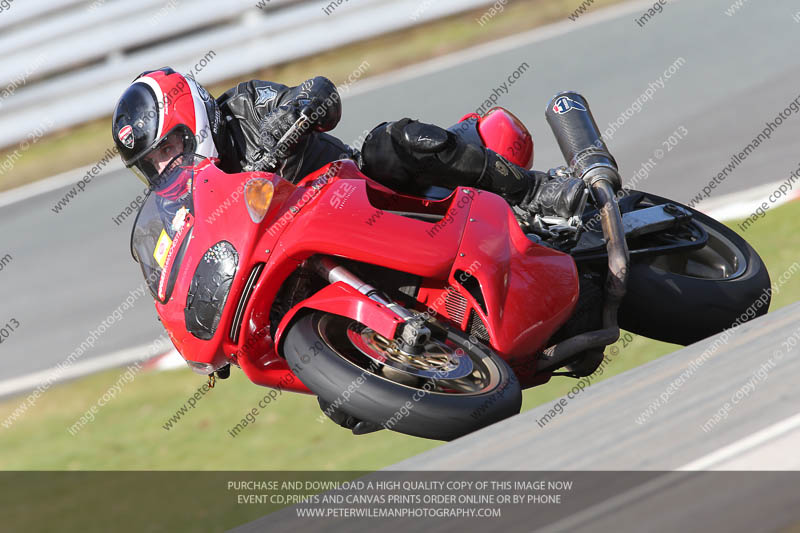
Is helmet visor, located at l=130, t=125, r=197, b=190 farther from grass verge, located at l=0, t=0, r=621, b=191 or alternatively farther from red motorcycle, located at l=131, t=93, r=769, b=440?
grass verge, located at l=0, t=0, r=621, b=191

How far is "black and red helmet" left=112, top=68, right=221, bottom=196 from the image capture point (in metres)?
3.47

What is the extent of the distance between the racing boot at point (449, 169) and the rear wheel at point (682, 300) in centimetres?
44

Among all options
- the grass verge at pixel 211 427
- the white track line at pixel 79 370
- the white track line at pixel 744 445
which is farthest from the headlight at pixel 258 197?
the white track line at pixel 79 370

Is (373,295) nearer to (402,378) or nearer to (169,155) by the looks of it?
(402,378)

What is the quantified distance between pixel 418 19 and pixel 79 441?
577cm

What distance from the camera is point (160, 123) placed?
3.47 meters

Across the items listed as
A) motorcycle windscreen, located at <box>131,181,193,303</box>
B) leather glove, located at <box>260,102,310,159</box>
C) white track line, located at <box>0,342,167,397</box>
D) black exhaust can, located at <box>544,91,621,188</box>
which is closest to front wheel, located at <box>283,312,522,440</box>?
motorcycle windscreen, located at <box>131,181,193,303</box>

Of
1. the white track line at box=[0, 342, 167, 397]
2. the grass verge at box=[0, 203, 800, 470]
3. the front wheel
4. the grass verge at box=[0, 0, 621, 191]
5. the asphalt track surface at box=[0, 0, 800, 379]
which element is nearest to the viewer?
the front wheel

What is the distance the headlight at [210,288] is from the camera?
3.09m

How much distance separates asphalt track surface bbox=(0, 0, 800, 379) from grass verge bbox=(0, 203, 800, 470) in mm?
520

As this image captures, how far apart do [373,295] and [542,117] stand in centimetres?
486

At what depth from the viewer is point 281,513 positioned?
227cm

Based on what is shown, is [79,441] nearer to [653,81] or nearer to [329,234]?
[329,234]

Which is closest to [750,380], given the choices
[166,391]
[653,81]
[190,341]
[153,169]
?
[190,341]
